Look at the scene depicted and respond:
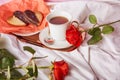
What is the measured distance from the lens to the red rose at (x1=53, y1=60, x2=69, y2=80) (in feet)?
1.85

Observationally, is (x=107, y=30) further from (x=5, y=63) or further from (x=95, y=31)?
(x=5, y=63)

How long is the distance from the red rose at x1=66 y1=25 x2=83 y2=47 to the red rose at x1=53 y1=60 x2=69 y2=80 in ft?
0.26

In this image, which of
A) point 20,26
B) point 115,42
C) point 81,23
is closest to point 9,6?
point 20,26

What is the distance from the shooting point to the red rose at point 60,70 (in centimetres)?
56

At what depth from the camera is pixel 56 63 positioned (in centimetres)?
58

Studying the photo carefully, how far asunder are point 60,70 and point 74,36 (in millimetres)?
112

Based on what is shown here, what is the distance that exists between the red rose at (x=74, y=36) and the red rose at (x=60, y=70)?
0.26 feet

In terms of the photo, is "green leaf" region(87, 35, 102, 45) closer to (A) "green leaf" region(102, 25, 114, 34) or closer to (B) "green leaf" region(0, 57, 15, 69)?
(A) "green leaf" region(102, 25, 114, 34)

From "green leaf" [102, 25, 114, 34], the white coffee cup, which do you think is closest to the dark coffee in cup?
the white coffee cup

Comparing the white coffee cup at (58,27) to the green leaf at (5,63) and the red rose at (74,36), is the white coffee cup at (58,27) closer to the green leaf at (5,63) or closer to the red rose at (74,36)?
the red rose at (74,36)

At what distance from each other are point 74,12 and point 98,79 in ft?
0.89

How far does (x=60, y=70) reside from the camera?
0.57 m

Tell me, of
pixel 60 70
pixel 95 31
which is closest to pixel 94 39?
pixel 95 31

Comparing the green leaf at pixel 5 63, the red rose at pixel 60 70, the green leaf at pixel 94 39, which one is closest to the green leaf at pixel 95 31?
the green leaf at pixel 94 39
